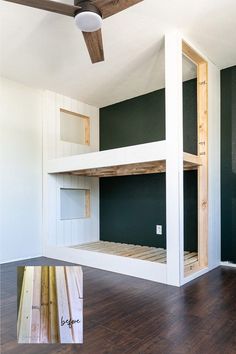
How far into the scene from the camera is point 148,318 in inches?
72.5

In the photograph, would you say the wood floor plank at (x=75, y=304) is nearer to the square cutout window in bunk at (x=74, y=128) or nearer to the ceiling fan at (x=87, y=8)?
the ceiling fan at (x=87, y=8)

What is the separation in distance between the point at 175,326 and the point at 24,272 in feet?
3.66

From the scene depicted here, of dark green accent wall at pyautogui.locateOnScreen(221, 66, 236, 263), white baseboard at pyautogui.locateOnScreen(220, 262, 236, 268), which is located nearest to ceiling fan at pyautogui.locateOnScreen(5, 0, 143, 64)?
dark green accent wall at pyautogui.locateOnScreen(221, 66, 236, 263)

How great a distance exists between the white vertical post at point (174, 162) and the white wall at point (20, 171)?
2.03 metres

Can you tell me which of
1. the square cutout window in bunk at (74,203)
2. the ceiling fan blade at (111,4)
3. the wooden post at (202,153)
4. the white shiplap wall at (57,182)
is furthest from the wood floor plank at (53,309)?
the square cutout window in bunk at (74,203)

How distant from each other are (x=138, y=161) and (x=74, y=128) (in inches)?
78.2

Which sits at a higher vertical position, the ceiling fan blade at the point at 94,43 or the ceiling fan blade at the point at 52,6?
the ceiling fan blade at the point at 52,6

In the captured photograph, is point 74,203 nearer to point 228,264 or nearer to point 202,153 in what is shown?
point 202,153

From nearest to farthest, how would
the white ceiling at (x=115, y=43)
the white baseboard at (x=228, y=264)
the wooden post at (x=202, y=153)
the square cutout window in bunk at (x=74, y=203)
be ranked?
the white ceiling at (x=115, y=43)
the wooden post at (x=202, y=153)
the white baseboard at (x=228, y=264)
the square cutout window in bunk at (x=74, y=203)

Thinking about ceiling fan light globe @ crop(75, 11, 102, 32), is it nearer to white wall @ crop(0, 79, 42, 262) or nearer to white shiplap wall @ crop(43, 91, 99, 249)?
white wall @ crop(0, 79, 42, 262)

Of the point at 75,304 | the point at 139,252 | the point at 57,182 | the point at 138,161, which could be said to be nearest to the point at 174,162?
the point at 138,161

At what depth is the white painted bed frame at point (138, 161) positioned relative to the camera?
2.53m

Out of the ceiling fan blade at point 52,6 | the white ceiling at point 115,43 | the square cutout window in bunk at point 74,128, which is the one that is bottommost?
the square cutout window in bunk at point 74,128

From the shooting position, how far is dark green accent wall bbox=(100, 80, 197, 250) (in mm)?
3576
